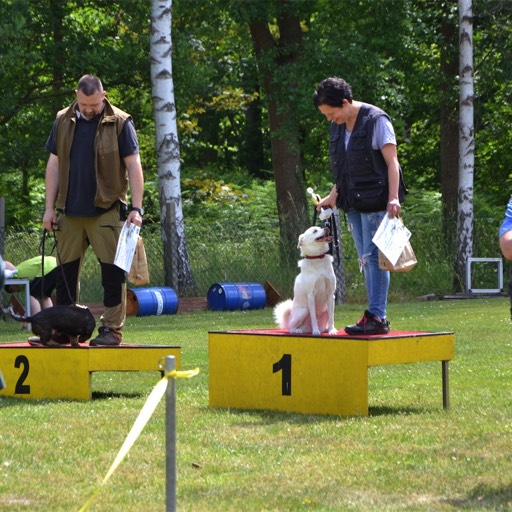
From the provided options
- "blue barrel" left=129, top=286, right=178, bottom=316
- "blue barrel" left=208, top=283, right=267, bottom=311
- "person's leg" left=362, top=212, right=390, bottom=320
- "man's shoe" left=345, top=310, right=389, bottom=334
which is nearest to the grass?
"man's shoe" left=345, top=310, right=389, bottom=334

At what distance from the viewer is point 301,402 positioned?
796cm

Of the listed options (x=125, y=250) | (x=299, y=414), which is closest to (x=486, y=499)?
(x=299, y=414)

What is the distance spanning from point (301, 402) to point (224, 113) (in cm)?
3332

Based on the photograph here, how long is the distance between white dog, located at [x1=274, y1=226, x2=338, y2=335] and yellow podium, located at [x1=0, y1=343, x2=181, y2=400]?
3.10 feet

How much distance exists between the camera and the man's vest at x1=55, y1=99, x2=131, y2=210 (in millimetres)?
8844

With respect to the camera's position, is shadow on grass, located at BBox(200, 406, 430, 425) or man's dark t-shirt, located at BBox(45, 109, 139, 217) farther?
man's dark t-shirt, located at BBox(45, 109, 139, 217)

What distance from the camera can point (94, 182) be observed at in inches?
350

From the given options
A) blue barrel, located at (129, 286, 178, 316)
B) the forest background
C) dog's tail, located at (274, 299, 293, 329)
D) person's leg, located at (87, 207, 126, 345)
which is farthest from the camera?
the forest background

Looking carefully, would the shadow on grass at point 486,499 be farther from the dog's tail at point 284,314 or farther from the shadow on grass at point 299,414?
the dog's tail at point 284,314

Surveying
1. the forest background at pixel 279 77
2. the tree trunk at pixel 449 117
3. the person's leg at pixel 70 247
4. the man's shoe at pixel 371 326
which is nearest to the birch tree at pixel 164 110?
the forest background at pixel 279 77

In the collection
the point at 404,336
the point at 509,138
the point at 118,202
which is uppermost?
the point at 509,138

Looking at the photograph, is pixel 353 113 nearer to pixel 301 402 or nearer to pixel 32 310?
pixel 301 402

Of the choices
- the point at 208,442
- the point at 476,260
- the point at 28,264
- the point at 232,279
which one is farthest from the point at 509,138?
the point at 208,442

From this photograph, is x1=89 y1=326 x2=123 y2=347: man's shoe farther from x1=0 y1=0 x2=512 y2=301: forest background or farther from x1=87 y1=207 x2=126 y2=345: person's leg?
x1=0 y1=0 x2=512 y2=301: forest background
